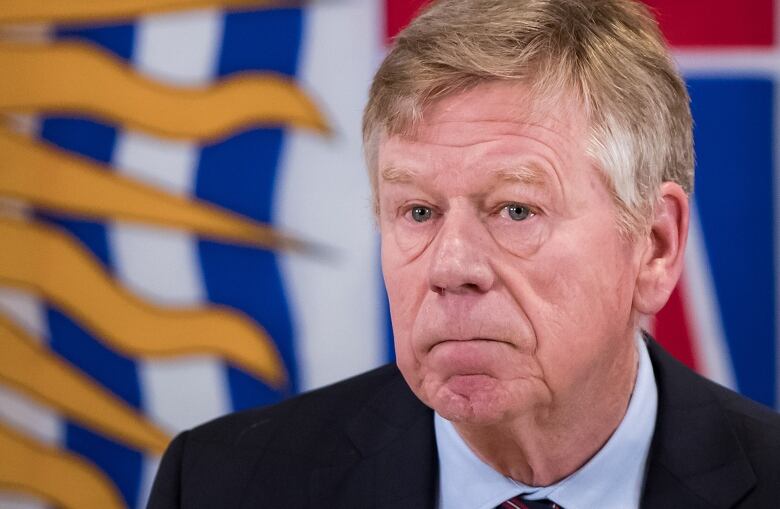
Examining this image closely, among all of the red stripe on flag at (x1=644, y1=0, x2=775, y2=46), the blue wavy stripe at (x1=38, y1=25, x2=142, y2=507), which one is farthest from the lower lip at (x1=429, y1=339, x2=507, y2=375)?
the blue wavy stripe at (x1=38, y1=25, x2=142, y2=507)

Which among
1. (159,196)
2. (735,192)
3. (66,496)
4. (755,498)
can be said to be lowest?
(755,498)

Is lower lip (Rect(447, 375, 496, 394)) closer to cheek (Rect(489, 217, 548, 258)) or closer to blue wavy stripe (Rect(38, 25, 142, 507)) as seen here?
cheek (Rect(489, 217, 548, 258))

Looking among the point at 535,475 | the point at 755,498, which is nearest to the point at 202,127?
the point at 535,475

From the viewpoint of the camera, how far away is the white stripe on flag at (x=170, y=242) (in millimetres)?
2494

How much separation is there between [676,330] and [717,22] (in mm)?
Answer: 638

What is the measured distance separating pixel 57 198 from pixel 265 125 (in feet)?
1.74

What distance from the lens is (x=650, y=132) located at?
4.57 ft

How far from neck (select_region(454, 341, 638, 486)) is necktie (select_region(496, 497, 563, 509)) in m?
0.03

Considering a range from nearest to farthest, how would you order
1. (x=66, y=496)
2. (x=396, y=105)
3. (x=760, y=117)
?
(x=396, y=105) < (x=760, y=117) < (x=66, y=496)

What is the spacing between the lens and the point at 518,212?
132 centimetres

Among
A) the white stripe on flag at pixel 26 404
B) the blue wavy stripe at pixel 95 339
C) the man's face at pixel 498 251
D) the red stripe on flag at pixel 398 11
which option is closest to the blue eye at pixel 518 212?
the man's face at pixel 498 251

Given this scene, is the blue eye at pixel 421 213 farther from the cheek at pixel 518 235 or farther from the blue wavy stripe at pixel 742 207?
the blue wavy stripe at pixel 742 207

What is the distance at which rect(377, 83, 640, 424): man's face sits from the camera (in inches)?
51.1

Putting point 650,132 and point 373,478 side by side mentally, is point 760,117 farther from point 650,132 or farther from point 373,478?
point 373,478
